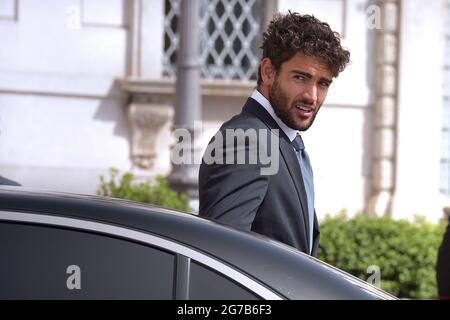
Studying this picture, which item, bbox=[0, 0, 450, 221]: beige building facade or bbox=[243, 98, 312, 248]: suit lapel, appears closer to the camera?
bbox=[243, 98, 312, 248]: suit lapel

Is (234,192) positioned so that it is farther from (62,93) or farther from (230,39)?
(230,39)

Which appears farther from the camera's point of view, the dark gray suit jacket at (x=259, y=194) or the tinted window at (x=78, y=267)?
the dark gray suit jacket at (x=259, y=194)

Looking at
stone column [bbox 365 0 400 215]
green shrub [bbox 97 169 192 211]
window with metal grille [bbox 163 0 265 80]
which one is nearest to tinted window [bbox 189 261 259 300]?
green shrub [bbox 97 169 192 211]

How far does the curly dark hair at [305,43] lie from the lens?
3824 mm

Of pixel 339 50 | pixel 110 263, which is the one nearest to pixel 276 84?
pixel 339 50

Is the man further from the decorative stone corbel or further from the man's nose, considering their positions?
the decorative stone corbel

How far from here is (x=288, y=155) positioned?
3732 mm

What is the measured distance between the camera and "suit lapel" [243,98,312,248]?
145 inches

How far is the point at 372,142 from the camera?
11555 mm

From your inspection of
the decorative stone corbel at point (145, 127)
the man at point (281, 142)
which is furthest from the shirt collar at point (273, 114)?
the decorative stone corbel at point (145, 127)

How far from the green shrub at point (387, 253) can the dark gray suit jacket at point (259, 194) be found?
4.55m

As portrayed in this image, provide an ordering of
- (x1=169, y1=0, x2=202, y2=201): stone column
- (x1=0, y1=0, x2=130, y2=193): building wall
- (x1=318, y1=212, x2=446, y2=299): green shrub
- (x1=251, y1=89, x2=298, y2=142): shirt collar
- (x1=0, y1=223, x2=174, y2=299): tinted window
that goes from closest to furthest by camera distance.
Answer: (x1=0, y1=223, x2=174, y2=299): tinted window, (x1=251, y1=89, x2=298, y2=142): shirt collar, (x1=318, y1=212, x2=446, y2=299): green shrub, (x1=169, y1=0, x2=202, y2=201): stone column, (x1=0, y1=0, x2=130, y2=193): building wall

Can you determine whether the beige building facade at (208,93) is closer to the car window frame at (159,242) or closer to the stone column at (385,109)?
the stone column at (385,109)

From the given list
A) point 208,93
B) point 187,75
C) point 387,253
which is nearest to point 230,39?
point 208,93
